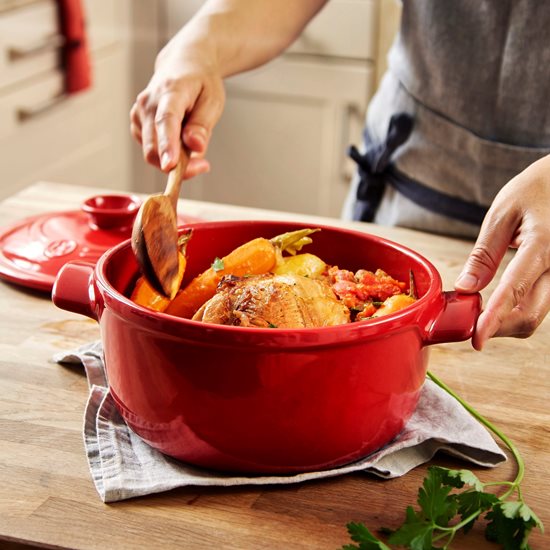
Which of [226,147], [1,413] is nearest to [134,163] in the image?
[226,147]

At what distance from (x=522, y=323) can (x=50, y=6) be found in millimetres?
2293

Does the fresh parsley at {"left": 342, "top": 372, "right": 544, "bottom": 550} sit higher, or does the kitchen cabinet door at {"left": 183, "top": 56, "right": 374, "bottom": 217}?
the fresh parsley at {"left": 342, "top": 372, "right": 544, "bottom": 550}

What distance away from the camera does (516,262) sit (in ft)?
2.66

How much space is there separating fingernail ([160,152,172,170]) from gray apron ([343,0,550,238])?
48 centimetres

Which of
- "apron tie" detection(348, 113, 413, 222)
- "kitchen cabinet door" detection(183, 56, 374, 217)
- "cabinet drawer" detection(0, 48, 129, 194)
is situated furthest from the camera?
"kitchen cabinet door" detection(183, 56, 374, 217)

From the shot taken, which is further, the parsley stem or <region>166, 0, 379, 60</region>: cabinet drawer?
<region>166, 0, 379, 60</region>: cabinet drawer

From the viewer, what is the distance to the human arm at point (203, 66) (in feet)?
3.55

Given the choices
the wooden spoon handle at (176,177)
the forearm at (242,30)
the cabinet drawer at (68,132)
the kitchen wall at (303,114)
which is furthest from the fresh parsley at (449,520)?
the kitchen wall at (303,114)

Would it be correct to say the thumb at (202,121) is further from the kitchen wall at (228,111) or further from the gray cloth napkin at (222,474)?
the kitchen wall at (228,111)

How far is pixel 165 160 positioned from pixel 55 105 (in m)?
1.94

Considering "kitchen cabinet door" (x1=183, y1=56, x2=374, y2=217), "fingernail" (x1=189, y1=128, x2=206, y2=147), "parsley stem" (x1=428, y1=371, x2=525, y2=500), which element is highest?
"fingernail" (x1=189, y1=128, x2=206, y2=147)

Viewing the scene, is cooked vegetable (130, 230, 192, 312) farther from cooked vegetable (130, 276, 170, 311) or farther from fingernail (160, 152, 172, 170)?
fingernail (160, 152, 172, 170)

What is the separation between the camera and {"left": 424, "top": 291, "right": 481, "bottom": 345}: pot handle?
0.75 metres

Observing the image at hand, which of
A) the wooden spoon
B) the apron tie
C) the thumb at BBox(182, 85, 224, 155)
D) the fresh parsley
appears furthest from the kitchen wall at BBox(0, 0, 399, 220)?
the fresh parsley
